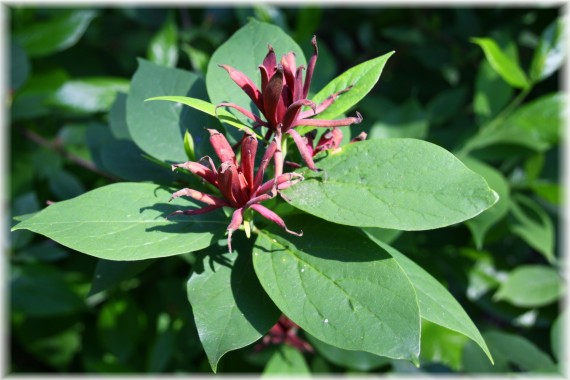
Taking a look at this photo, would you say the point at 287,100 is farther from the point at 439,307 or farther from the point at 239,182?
the point at 439,307

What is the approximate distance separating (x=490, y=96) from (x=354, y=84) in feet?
3.28

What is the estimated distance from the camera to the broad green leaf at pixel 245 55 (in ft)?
3.39

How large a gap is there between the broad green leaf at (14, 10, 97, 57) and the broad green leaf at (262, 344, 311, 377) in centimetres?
136

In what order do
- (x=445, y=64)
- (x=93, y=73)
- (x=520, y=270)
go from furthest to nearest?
(x=93, y=73) → (x=445, y=64) → (x=520, y=270)

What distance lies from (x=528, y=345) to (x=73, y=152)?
1.50 metres

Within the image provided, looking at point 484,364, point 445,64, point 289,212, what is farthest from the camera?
point 445,64

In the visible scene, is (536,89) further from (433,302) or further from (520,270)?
(433,302)

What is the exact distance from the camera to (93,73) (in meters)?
2.55

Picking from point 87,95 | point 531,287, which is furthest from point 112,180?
point 531,287

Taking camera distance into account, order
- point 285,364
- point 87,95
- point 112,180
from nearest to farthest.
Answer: point 285,364, point 112,180, point 87,95

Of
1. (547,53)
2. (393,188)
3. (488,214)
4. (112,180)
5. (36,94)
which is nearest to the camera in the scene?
(393,188)

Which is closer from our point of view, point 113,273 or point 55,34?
point 113,273

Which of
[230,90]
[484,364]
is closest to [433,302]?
[230,90]

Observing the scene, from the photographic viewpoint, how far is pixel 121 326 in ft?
6.72
